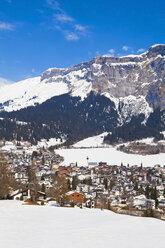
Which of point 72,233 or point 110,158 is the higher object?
point 72,233

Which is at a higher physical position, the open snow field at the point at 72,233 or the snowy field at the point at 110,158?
the open snow field at the point at 72,233

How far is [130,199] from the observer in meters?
71.8

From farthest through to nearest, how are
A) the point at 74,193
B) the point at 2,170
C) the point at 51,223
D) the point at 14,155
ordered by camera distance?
the point at 14,155 < the point at 74,193 < the point at 2,170 < the point at 51,223

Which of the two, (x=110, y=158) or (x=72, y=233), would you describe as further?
(x=110, y=158)

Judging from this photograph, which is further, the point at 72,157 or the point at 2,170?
the point at 72,157

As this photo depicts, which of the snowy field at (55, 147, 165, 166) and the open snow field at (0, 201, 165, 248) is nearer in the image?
the open snow field at (0, 201, 165, 248)

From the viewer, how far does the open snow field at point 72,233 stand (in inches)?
591

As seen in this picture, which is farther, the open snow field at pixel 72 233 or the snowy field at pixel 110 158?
the snowy field at pixel 110 158

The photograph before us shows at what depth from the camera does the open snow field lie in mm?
15000

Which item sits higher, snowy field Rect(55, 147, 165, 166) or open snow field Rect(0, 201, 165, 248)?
open snow field Rect(0, 201, 165, 248)

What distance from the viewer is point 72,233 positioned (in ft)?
57.4

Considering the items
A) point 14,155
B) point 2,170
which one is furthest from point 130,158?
point 2,170

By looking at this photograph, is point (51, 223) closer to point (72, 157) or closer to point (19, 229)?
point (19, 229)

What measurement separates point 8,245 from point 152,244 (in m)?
7.63
